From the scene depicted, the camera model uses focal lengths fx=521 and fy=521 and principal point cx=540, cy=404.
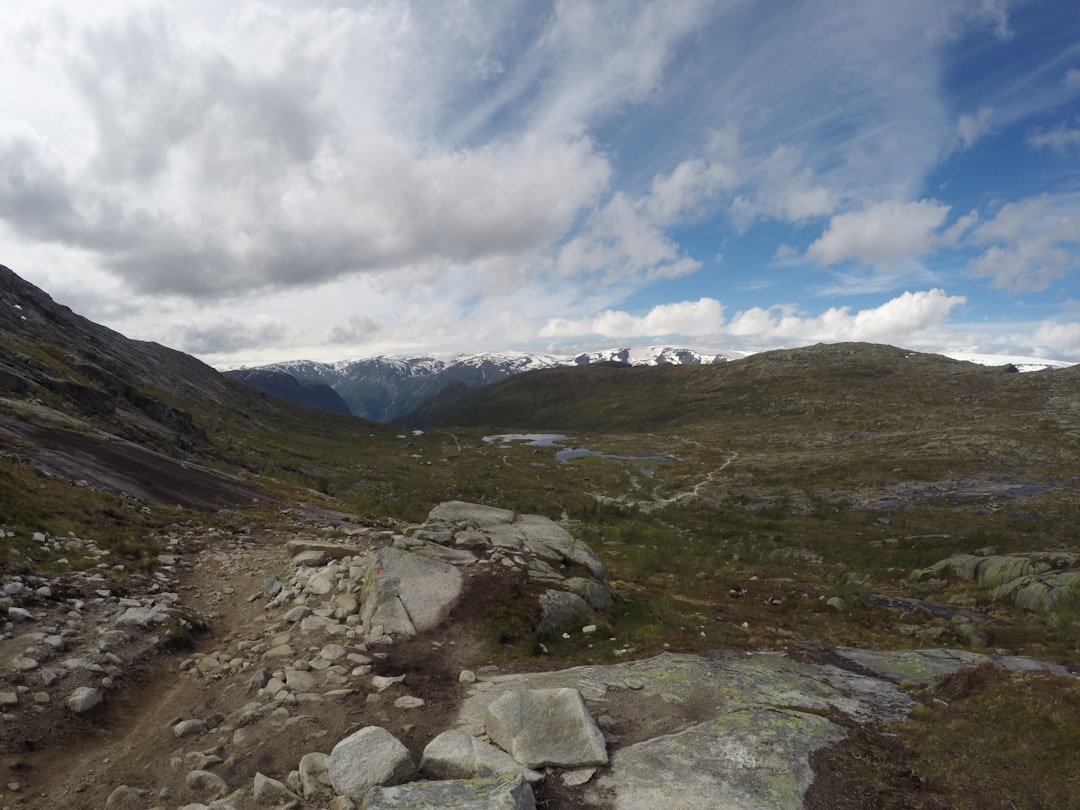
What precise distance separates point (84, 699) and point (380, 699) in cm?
593

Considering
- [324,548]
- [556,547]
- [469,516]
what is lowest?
[324,548]

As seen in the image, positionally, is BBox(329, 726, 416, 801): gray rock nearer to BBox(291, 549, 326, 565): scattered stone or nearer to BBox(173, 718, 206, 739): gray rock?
BBox(173, 718, 206, 739): gray rock

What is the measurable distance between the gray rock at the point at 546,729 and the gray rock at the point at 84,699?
27.1ft

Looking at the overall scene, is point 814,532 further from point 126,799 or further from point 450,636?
point 126,799

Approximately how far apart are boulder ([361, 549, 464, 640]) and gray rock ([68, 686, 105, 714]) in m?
5.98

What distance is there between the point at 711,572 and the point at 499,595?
2250 centimetres

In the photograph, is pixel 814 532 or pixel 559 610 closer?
pixel 559 610

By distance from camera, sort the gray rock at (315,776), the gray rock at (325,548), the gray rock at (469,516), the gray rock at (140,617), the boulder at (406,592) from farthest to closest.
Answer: the gray rock at (469,516), the gray rock at (325,548), the boulder at (406,592), the gray rock at (140,617), the gray rock at (315,776)

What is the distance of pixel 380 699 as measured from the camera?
1130 cm

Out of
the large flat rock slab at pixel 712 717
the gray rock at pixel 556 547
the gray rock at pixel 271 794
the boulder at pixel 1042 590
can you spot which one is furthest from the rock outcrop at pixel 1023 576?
the gray rock at pixel 271 794

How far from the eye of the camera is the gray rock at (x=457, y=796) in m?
7.12

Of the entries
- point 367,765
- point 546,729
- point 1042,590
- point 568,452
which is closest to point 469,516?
point 546,729

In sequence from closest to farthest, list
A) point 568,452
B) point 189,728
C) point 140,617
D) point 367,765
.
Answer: point 367,765, point 189,728, point 140,617, point 568,452

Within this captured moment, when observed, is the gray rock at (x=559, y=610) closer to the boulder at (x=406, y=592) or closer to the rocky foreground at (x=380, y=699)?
the rocky foreground at (x=380, y=699)
